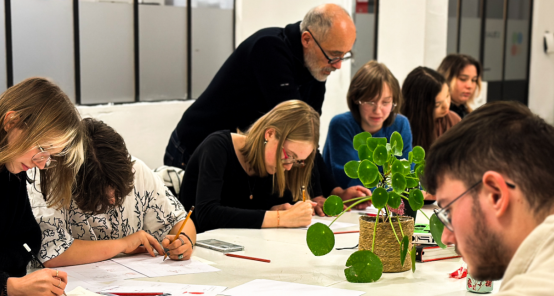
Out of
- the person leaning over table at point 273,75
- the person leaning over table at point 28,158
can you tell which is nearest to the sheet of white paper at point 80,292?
the person leaning over table at point 28,158

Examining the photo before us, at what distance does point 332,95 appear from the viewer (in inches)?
257

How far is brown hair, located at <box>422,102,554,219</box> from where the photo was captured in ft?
3.41

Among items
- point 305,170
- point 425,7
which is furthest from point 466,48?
point 305,170

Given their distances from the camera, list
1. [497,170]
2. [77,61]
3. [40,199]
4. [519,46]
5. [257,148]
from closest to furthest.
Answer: [497,170], [40,199], [257,148], [77,61], [519,46]

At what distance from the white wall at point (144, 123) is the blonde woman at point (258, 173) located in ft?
6.53

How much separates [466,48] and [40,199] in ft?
27.6

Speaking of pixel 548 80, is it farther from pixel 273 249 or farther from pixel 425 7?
pixel 273 249

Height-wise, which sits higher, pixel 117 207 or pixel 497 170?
pixel 497 170

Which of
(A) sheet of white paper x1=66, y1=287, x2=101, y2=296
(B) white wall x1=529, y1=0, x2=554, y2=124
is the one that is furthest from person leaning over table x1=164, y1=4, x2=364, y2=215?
(B) white wall x1=529, y1=0, x2=554, y2=124

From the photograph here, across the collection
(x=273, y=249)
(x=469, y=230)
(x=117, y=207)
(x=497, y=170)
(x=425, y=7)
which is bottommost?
(x=273, y=249)

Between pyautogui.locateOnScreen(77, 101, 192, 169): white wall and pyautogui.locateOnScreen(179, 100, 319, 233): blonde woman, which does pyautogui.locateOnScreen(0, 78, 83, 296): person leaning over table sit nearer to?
pyautogui.locateOnScreen(179, 100, 319, 233): blonde woman

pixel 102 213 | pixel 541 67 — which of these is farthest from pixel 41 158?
pixel 541 67

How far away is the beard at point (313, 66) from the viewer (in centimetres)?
328

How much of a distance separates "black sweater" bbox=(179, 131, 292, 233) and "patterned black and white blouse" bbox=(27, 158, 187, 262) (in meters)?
0.26
